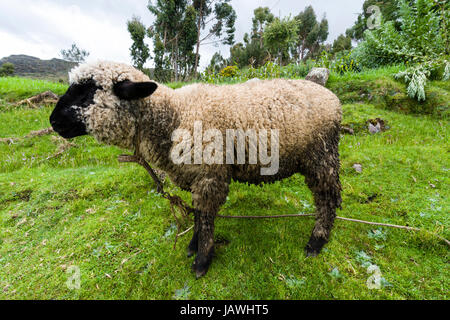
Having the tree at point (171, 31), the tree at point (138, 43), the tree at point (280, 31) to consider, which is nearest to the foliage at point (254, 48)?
the tree at point (171, 31)

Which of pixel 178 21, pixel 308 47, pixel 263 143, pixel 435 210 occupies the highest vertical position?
pixel 308 47

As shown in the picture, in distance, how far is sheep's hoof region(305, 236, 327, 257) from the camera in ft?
8.62

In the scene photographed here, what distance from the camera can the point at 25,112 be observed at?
26.0 feet

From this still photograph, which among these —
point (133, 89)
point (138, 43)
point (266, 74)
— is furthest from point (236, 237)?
point (138, 43)

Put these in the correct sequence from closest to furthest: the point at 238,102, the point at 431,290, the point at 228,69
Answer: the point at 431,290
the point at 238,102
the point at 228,69

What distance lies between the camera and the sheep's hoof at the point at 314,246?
2.63 metres

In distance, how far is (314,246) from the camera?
8.74ft

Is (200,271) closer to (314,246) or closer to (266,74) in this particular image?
(314,246)

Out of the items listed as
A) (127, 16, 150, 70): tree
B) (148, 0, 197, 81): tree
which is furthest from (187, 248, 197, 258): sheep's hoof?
(127, 16, 150, 70): tree

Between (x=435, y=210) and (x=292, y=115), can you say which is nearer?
(x=292, y=115)

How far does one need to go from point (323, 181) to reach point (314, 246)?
3.03 feet

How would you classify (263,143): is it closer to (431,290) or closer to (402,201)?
(431,290)

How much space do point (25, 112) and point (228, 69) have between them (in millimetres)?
9310
